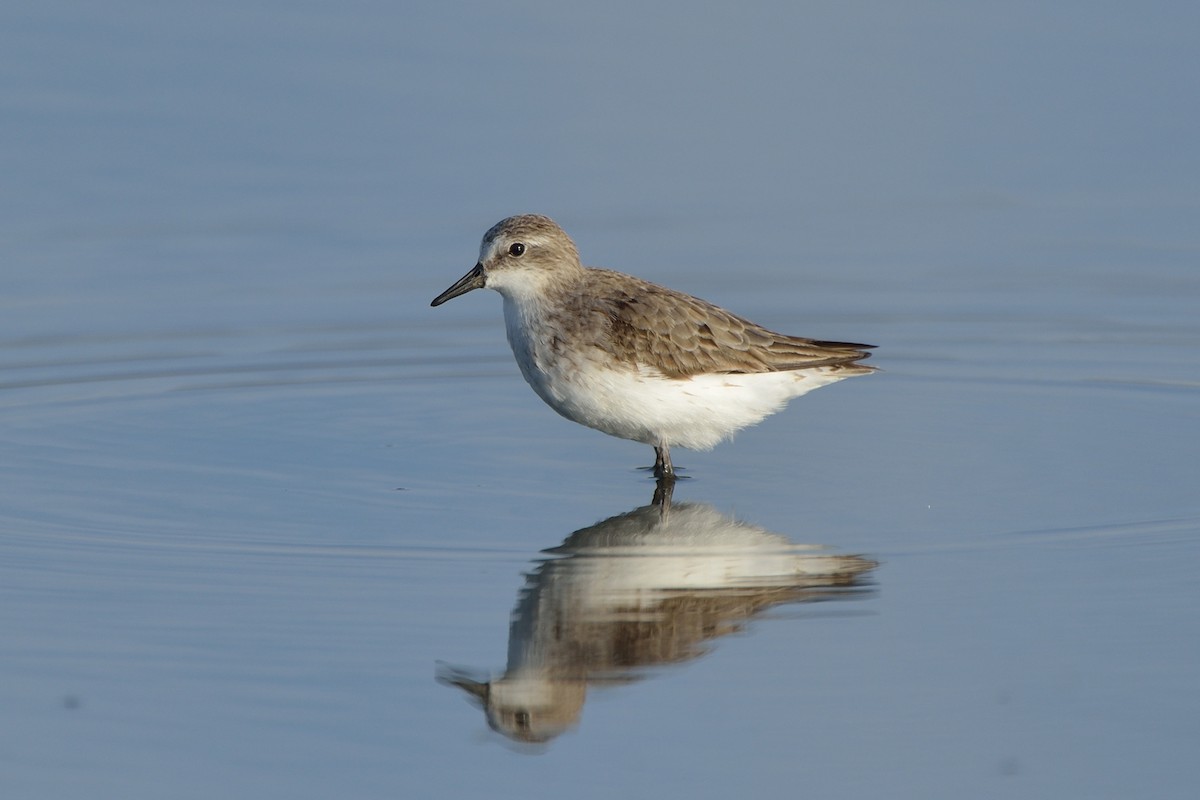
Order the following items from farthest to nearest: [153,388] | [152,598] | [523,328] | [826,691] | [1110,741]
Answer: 1. [153,388]
2. [523,328]
3. [152,598]
4. [826,691]
5. [1110,741]

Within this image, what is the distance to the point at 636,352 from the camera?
11.2 meters

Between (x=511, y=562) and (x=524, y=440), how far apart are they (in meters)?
2.68

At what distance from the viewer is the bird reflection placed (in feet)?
26.9

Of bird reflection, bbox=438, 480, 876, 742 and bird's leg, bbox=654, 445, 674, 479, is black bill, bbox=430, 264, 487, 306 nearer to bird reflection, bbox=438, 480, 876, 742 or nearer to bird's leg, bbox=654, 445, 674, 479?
bird's leg, bbox=654, 445, 674, 479

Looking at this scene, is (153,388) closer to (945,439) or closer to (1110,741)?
(945,439)

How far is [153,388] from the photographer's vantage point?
43.7ft

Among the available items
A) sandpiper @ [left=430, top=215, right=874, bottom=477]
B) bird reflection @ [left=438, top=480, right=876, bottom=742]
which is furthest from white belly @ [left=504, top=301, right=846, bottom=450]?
bird reflection @ [left=438, top=480, right=876, bottom=742]

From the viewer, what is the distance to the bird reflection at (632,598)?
8195 mm

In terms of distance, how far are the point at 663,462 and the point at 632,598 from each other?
8.41 ft

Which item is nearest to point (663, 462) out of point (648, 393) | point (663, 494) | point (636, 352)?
point (663, 494)

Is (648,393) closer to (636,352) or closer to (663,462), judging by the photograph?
(636,352)

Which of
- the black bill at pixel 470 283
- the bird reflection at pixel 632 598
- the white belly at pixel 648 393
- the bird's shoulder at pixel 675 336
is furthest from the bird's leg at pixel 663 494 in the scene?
the black bill at pixel 470 283

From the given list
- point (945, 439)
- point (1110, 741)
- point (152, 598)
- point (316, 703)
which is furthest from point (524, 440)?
point (1110, 741)

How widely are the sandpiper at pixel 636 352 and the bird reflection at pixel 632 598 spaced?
0.75 metres
